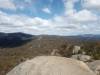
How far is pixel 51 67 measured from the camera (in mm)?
9680

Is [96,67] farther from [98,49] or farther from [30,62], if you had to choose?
[98,49]

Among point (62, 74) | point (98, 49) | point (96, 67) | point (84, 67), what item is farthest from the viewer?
point (98, 49)

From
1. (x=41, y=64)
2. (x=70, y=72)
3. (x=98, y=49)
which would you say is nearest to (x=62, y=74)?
(x=70, y=72)

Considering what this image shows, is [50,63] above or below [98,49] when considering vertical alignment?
above

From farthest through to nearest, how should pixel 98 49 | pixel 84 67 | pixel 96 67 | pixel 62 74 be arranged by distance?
pixel 98 49 → pixel 96 67 → pixel 84 67 → pixel 62 74

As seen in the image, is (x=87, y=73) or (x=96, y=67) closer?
(x=87, y=73)

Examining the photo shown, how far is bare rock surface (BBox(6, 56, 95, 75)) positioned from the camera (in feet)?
31.2

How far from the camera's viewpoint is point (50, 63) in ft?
32.5

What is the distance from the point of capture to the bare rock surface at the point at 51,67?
9.52m

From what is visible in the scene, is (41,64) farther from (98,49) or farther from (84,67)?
(98,49)

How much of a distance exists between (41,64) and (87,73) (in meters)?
2.27

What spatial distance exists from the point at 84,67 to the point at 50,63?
178 cm

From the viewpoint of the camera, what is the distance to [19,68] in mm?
10375

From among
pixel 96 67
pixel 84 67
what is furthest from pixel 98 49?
pixel 84 67
